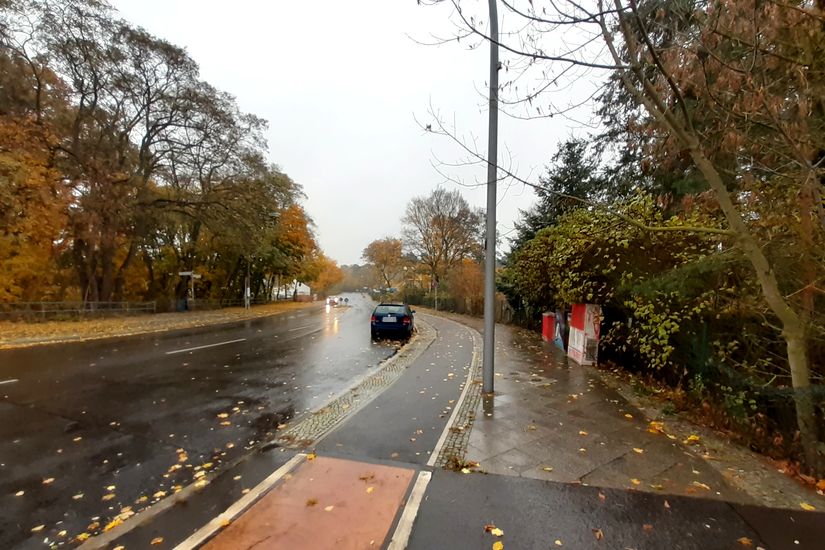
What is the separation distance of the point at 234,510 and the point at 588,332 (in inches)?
341

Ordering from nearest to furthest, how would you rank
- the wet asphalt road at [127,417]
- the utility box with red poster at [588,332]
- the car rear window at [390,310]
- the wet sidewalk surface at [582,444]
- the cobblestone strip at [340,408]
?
the wet asphalt road at [127,417] < the wet sidewalk surface at [582,444] < the cobblestone strip at [340,408] < the utility box with red poster at [588,332] < the car rear window at [390,310]

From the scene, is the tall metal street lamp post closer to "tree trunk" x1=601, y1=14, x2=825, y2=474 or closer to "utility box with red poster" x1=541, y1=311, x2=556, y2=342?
"tree trunk" x1=601, y1=14, x2=825, y2=474

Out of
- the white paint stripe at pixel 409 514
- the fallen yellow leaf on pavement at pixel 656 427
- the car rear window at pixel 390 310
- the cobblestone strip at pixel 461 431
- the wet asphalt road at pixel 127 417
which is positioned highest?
the car rear window at pixel 390 310

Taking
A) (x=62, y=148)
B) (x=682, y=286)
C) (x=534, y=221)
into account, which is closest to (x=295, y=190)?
(x=62, y=148)

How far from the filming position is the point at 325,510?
3.49m

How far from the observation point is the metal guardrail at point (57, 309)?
1831cm

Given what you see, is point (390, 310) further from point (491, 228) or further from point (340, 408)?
point (340, 408)

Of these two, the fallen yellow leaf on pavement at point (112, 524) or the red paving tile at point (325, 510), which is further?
the fallen yellow leaf on pavement at point (112, 524)

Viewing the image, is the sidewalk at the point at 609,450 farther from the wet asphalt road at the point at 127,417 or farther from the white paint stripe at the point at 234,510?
the wet asphalt road at the point at 127,417

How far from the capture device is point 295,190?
37.6m

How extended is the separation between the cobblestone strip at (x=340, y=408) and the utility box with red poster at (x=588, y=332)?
416 centimetres

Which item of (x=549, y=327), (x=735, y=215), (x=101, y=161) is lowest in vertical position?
(x=549, y=327)

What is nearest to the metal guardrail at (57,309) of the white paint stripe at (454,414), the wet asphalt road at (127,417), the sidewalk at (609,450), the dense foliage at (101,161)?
the dense foliage at (101,161)

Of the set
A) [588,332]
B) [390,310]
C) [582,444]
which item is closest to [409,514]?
[582,444]
